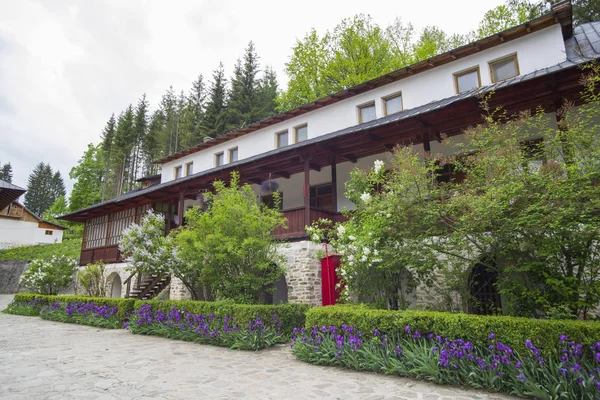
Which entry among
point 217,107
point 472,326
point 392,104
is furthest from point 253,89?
point 472,326

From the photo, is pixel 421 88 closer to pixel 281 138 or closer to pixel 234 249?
pixel 281 138

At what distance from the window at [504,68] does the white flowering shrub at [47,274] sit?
68.4 feet

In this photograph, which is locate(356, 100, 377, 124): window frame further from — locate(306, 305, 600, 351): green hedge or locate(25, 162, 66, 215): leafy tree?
locate(25, 162, 66, 215): leafy tree

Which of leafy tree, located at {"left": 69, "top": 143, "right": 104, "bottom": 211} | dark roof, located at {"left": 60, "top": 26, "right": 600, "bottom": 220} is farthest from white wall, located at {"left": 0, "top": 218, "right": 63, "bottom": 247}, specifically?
dark roof, located at {"left": 60, "top": 26, "right": 600, "bottom": 220}

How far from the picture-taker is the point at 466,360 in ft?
15.6

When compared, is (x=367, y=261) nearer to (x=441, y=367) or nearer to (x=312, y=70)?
A: (x=441, y=367)

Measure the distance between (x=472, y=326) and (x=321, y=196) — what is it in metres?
9.13

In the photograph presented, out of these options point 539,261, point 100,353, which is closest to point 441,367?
point 539,261

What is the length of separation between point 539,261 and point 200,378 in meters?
5.53

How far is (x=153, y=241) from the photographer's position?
11570mm

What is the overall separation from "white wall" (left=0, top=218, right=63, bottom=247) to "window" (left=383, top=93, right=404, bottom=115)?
121 ft

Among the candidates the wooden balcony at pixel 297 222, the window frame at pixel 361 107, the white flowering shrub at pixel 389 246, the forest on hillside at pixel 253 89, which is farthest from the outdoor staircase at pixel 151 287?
the forest on hillside at pixel 253 89

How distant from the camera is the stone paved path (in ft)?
14.5

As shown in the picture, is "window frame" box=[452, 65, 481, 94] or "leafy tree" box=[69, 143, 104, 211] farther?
"leafy tree" box=[69, 143, 104, 211]
